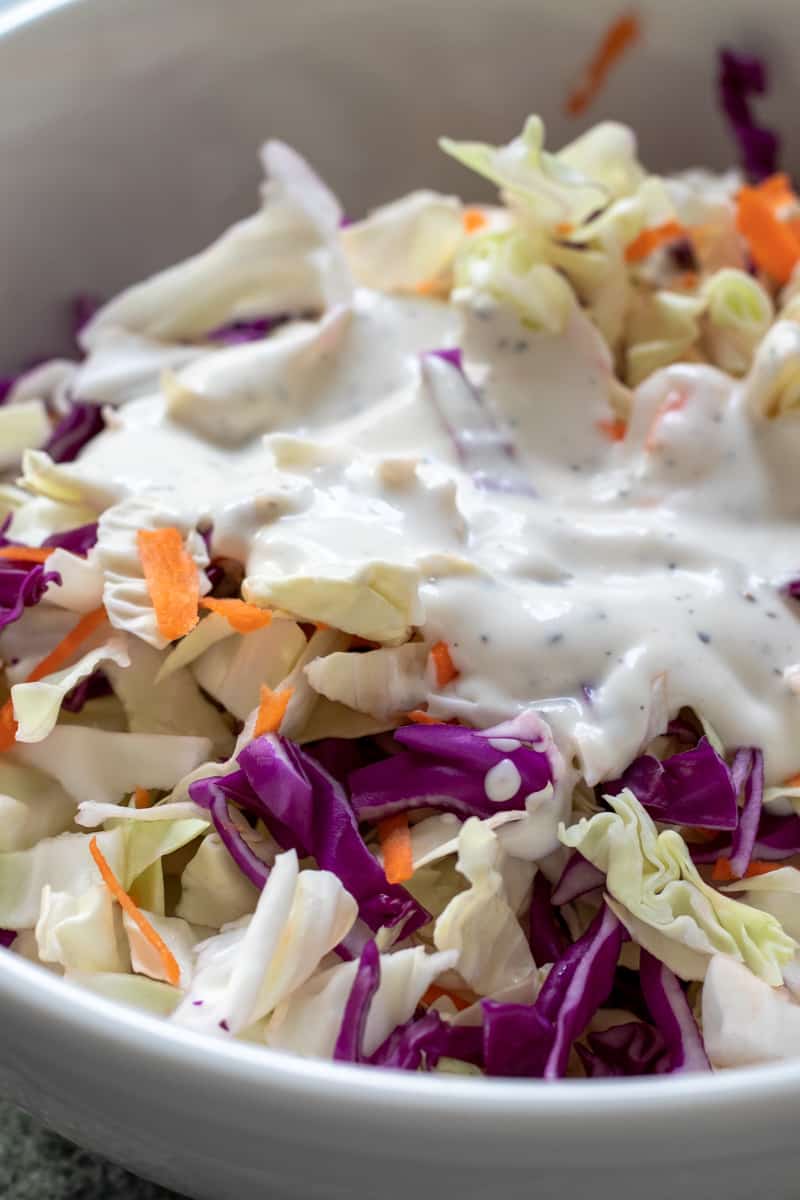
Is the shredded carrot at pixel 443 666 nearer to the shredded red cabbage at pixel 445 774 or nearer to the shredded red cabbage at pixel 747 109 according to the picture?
the shredded red cabbage at pixel 445 774

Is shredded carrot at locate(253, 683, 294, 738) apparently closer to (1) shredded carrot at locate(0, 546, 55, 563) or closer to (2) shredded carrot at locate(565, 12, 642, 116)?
(1) shredded carrot at locate(0, 546, 55, 563)

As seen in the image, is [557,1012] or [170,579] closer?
[557,1012]

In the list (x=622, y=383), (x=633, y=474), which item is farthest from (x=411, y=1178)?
(x=622, y=383)

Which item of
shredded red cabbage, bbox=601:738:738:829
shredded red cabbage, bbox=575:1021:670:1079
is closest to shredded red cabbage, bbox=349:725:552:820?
shredded red cabbage, bbox=601:738:738:829

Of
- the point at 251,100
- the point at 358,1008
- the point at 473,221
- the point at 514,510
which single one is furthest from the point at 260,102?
the point at 358,1008

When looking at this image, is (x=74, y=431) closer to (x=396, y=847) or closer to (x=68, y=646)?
(x=68, y=646)
